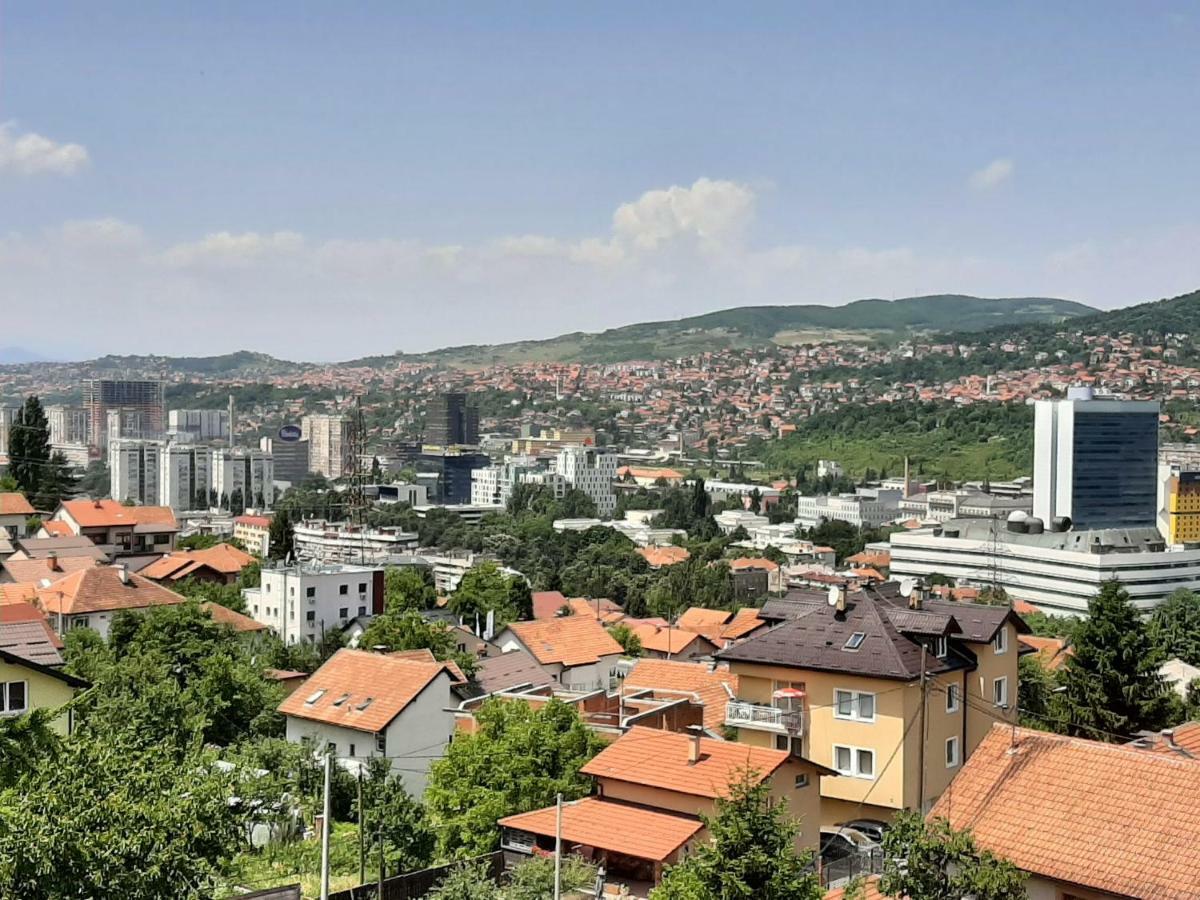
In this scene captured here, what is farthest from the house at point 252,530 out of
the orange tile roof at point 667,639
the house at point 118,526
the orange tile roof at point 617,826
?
the orange tile roof at point 617,826

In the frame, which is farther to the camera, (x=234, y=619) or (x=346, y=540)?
(x=346, y=540)

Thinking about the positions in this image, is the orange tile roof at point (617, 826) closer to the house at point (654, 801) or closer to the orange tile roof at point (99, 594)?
the house at point (654, 801)

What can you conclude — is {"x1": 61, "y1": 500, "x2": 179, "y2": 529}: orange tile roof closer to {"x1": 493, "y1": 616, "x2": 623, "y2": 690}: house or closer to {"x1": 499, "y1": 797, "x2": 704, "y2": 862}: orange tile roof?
{"x1": 493, "y1": 616, "x2": 623, "y2": 690}: house

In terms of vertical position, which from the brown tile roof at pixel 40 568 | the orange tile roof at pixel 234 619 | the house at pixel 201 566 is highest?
the brown tile roof at pixel 40 568

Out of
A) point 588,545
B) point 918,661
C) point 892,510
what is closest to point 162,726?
point 918,661

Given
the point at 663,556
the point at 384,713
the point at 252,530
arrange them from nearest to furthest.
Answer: the point at 384,713 → the point at 663,556 → the point at 252,530

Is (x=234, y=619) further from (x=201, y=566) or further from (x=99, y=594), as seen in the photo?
(x=201, y=566)

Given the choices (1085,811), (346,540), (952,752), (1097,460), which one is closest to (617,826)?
(1085,811)

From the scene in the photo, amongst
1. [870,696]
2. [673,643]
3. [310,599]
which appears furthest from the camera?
[310,599]
